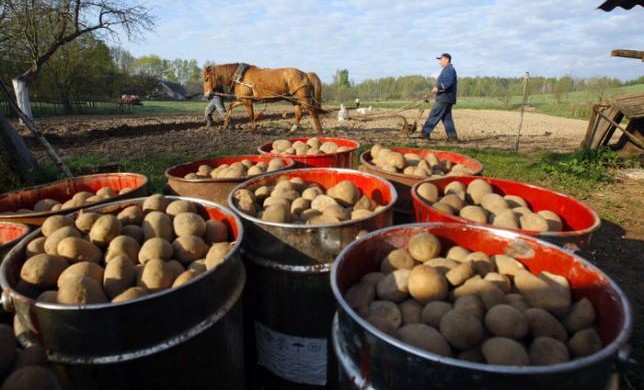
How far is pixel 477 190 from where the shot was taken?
2.94m

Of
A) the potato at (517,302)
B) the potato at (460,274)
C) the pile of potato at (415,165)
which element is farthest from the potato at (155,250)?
the pile of potato at (415,165)

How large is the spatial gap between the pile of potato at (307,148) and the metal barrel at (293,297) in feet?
5.94

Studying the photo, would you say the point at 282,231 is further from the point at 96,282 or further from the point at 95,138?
the point at 95,138

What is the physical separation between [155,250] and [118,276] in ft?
0.80

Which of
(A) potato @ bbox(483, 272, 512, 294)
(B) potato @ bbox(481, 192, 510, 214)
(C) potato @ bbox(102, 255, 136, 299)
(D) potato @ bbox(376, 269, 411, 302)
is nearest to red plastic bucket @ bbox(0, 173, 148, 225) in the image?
(C) potato @ bbox(102, 255, 136, 299)

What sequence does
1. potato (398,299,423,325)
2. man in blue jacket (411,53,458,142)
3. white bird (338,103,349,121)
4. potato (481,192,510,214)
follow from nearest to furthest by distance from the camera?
potato (398,299,423,325) → potato (481,192,510,214) → man in blue jacket (411,53,458,142) → white bird (338,103,349,121)

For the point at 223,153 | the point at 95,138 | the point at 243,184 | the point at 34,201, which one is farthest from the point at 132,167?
the point at 95,138

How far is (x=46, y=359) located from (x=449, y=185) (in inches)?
108

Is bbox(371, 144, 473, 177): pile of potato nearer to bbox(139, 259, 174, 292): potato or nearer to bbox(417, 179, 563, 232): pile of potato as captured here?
bbox(417, 179, 563, 232): pile of potato

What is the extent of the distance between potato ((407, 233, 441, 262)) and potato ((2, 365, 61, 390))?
1.64 metres

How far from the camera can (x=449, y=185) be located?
120 inches

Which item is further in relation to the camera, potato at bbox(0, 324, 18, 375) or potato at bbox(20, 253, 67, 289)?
potato at bbox(20, 253, 67, 289)

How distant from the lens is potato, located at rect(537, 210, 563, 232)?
247cm

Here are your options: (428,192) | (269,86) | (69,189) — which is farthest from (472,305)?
(269,86)
